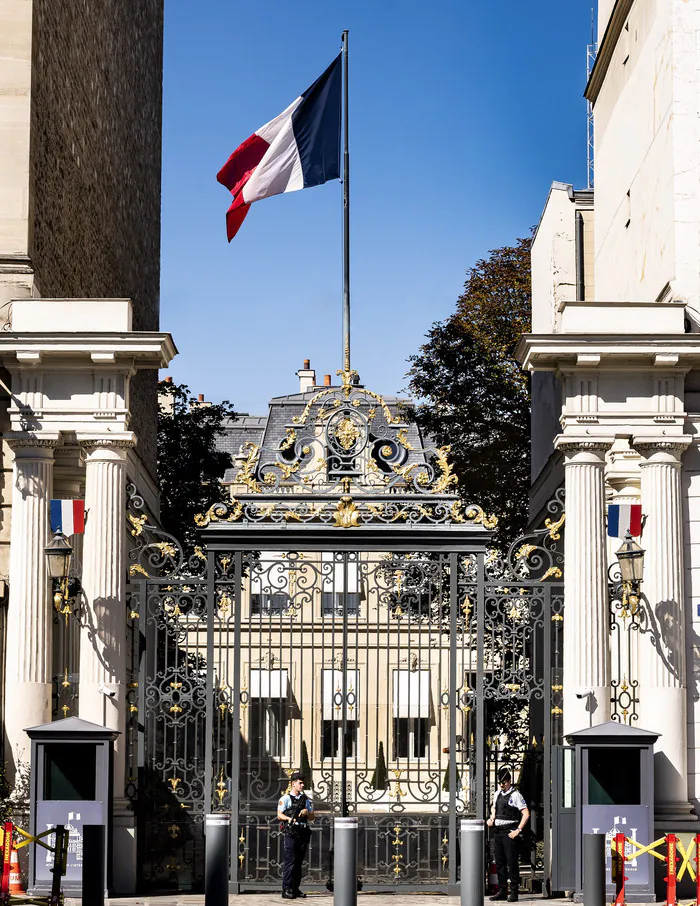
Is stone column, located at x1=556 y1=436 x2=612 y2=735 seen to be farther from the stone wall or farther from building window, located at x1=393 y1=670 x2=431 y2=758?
the stone wall

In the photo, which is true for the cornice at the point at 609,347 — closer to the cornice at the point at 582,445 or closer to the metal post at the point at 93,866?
the cornice at the point at 582,445

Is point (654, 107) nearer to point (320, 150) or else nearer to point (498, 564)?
point (320, 150)

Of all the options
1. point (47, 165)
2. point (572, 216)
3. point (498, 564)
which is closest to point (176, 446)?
point (572, 216)

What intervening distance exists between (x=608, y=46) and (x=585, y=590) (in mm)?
10905

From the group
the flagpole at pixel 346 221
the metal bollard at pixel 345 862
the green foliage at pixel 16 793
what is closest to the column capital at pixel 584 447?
the flagpole at pixel 346 221

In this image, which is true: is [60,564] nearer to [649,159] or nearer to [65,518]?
[65,518]

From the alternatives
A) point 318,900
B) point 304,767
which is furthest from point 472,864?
point 304,767

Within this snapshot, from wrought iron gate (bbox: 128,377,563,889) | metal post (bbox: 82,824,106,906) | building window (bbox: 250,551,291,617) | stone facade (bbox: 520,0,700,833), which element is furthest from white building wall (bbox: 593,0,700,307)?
metal post (bbox: 82,824,106,906)

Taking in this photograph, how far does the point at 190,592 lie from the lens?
16859 millimetres

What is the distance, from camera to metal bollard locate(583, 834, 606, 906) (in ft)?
38.3

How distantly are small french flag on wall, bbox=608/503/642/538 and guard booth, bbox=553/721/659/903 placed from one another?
2.13 m

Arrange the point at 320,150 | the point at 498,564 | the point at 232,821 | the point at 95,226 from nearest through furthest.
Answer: the point at 232,821
the point at 498,564
the point at 320,150
the point at 95,226

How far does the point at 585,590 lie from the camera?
16.6m

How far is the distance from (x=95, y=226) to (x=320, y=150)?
19.9 feet
